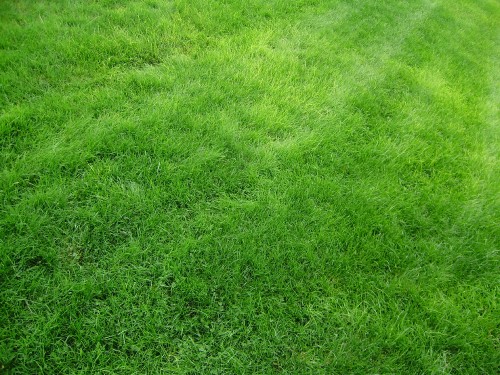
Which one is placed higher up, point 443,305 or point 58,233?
point 58,233

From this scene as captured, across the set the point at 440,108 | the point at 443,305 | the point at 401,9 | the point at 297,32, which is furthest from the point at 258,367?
the point at 401,9

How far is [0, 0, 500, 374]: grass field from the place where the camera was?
1939mm

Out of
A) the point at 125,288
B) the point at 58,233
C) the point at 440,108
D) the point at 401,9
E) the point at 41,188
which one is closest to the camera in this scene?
the point at 125,288

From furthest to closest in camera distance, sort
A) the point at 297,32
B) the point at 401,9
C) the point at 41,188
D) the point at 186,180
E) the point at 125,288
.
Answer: the point at 401,9 < the point at 297,32 < the point at 186,180 < the point at 41,188 < the point at 125,288

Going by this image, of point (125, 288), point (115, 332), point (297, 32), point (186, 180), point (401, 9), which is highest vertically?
point (401, 9)

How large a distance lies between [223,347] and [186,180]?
4.27 ft

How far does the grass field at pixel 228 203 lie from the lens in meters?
1.94

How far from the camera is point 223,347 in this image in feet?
6.24

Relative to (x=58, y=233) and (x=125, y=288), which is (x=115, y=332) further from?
(x=58, y=233)

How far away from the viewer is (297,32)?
14.9ft

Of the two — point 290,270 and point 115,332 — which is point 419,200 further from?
point 115,332

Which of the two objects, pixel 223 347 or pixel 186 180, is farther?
pixel 186 180

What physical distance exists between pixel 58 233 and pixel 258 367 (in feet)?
5.24

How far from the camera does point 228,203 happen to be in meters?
2.56
